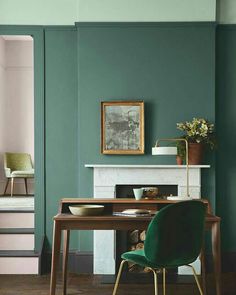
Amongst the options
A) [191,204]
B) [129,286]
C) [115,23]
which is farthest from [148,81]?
[191,204]

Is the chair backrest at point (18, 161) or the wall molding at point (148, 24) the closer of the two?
the wall molding at point (148, 24)

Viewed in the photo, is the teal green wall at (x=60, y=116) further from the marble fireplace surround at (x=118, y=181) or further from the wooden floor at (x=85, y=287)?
the wooden floor at (x=85, y=287)

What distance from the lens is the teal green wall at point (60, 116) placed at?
19.7 feet

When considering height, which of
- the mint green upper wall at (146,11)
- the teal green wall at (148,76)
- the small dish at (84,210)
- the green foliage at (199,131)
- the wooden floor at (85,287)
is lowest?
the wooden floor at (85,287)

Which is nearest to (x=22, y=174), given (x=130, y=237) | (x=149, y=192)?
(x=130, y=237)

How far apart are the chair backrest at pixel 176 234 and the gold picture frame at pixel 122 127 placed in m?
2.19

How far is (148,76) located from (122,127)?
62cm

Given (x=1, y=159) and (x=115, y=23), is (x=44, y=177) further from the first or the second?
(x=1, y=159)

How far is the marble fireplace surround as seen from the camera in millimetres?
5723

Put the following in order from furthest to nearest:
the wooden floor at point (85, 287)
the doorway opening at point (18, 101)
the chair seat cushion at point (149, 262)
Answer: the doorway opening at point (18, 101)
the wooden floor at point (85, 287)
the chair seat cushion at point (149, 262)

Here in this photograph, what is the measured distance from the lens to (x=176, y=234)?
359 cm

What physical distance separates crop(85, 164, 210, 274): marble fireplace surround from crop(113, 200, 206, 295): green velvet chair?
2051 mm

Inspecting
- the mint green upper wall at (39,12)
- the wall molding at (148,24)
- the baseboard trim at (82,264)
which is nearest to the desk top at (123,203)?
the baseboard trim at (82,264)

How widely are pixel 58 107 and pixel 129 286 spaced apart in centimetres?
209
